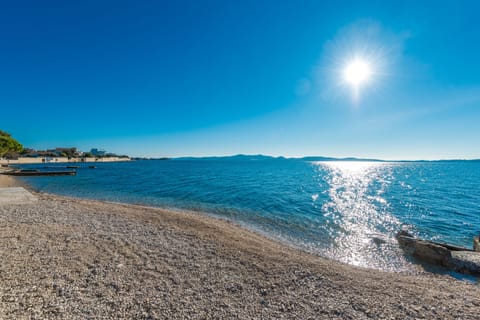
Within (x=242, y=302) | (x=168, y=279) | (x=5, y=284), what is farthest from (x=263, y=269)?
(x=5, y=284)

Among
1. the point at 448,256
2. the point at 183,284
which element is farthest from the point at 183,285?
the point at 448,256

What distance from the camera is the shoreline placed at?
3.95 meters

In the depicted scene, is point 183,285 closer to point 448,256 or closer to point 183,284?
point 183,284

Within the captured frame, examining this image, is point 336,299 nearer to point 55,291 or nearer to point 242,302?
point 242,302

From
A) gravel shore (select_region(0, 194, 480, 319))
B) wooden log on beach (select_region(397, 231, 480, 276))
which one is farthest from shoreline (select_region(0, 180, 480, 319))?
wooden log on beach (select_region(397, 231, 480, 276))

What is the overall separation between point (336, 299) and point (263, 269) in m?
1.98

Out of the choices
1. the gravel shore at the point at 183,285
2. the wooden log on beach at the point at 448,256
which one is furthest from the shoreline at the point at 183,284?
the wooden log on beach at the point at 448,256

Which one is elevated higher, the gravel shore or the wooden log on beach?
the gravel shore

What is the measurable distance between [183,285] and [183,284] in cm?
4

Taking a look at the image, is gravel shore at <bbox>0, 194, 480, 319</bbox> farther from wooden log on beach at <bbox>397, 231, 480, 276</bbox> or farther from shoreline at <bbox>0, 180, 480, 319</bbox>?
wooden log on beach at <bbox>397, 231, 480, 276</bbox>

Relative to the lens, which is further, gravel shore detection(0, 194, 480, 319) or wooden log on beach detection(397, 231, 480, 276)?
wooden log on beach detection(397, 231, 480, 276)

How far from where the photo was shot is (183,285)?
476 cm

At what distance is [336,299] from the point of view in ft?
15.3

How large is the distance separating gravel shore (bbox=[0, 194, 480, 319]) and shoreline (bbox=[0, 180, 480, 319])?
0.07 ft
